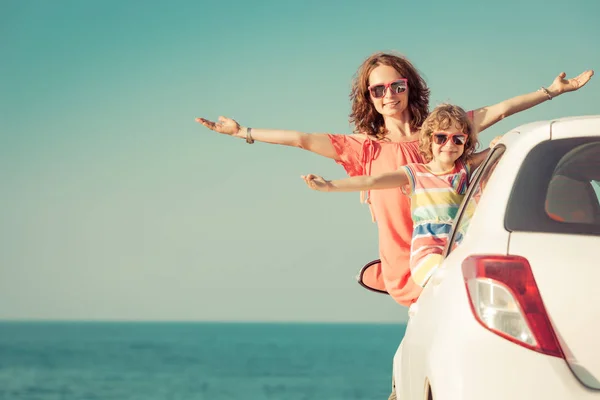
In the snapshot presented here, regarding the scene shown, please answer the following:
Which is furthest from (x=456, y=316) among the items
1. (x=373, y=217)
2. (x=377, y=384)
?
(x=377, y=384)

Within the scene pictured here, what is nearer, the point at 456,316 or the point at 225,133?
the point at 456,316

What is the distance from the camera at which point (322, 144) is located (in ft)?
29.6

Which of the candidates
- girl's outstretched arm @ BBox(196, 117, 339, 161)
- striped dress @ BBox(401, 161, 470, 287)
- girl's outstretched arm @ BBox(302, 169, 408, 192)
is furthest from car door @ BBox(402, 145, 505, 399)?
girl's outstretched arm @ BBox(196, 117, 339, 161)

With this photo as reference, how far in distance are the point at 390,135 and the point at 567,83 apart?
144cm

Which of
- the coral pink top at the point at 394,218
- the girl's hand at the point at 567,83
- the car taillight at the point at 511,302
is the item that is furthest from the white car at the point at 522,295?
the girl's hand at the point at 567,83

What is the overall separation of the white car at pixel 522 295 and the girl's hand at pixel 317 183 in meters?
2.55

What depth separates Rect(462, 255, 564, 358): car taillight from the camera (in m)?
4.11

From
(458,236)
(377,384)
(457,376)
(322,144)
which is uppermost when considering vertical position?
(322,144)

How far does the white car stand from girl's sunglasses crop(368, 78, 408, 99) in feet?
14.4

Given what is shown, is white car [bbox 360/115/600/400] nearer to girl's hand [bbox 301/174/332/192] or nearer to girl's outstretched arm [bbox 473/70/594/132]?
girl's hand [bbox 301/174/332/192]

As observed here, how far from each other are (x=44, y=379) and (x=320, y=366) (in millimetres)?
41244

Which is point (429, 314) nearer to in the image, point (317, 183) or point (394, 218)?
point (317, 183)

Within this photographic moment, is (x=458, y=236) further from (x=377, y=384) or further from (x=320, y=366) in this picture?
(x=320, y=366)

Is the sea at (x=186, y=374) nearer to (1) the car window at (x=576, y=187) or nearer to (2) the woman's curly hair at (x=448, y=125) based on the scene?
(2) the woman's curly hair at (x=448, y=125)
